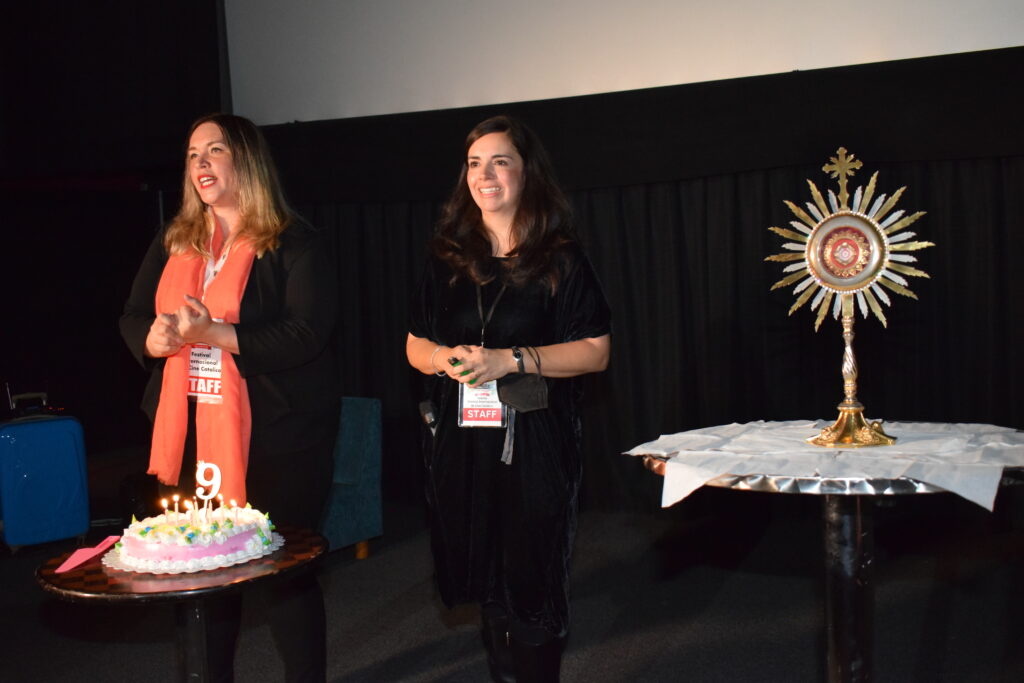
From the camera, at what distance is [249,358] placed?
82.4 inches

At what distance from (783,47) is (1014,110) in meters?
0.96

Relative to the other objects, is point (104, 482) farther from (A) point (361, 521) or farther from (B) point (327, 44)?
(B) point (327, 44)

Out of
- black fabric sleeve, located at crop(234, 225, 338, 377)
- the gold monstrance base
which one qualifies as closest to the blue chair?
black fabric sleeve, located at crop(234, 225, 338, 377)

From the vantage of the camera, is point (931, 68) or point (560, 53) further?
point (560, 53)

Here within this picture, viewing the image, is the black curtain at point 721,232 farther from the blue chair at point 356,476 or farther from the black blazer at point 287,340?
the black blazer at point 287,340

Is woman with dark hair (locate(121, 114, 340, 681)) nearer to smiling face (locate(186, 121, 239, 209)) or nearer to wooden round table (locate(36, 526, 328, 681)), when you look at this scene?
smiling face (locate(186, 121, 239, 209))

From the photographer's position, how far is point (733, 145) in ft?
14.8

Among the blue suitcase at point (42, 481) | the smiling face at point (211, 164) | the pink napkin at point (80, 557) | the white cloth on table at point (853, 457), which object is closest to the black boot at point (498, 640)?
the white cloth on table at point (853, 457)

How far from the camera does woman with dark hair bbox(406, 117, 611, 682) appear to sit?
2.16 m

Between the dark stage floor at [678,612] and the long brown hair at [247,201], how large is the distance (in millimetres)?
1396

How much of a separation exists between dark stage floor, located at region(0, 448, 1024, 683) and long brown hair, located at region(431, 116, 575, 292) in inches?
38.8

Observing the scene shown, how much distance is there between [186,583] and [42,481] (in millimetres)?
3242

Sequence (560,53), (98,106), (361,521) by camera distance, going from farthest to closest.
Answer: (98,106), (560,53), (361,521)

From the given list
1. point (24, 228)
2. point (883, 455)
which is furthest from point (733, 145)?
point (24, 228)
